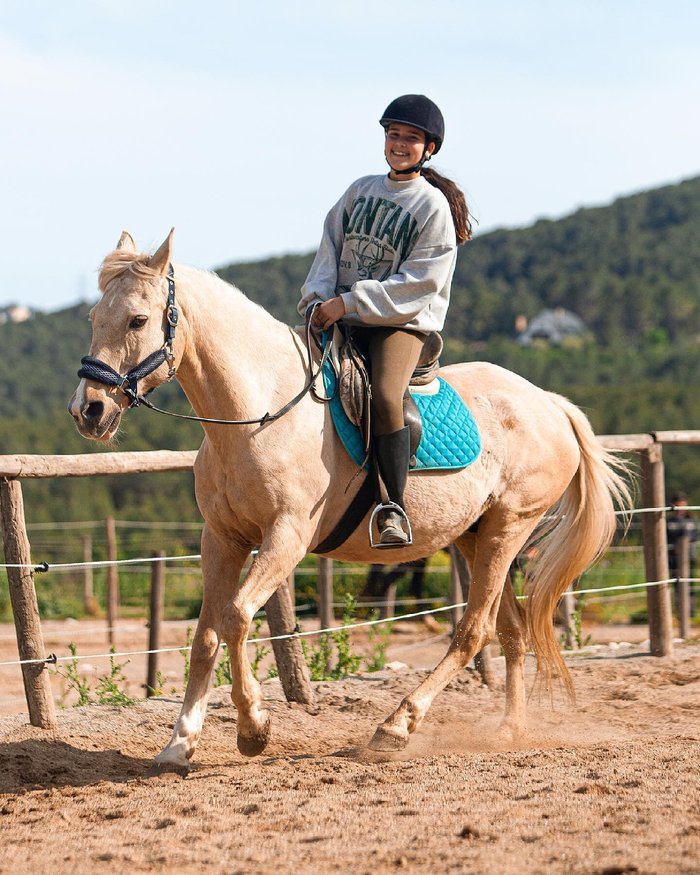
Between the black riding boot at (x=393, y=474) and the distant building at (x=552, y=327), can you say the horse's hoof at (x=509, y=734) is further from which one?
the distant building at (x=552, y=327)

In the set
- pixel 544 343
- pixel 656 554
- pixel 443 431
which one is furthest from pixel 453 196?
pixel 544 343

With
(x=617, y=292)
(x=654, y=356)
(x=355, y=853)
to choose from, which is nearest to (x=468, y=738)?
(x=355, y=853)

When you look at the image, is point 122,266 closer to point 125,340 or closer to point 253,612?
point 125,340

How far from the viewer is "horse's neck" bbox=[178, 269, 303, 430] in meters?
4.48

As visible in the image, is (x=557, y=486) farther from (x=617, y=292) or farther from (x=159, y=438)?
(x=617, y=292)

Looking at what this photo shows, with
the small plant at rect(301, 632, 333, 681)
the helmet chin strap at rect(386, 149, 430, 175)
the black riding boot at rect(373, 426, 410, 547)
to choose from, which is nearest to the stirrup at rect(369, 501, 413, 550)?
the black riding boot at rect(373, 426, 410, 547)

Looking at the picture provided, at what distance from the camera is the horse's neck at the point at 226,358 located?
14.7 ft

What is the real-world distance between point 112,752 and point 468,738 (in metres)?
1.70

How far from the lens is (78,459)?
5.37 metres

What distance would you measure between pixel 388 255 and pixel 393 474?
3.19 feet

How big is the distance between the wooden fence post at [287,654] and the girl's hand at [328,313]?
5.93ft

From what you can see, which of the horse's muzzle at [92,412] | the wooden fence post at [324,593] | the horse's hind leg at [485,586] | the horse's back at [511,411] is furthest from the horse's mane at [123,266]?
the wooden fence post at [324,593]

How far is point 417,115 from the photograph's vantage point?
16.1 feet

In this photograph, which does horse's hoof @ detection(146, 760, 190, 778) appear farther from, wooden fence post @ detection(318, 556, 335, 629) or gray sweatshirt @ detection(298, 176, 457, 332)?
wooden fence post @ detection(318, 556, 335, 629)
